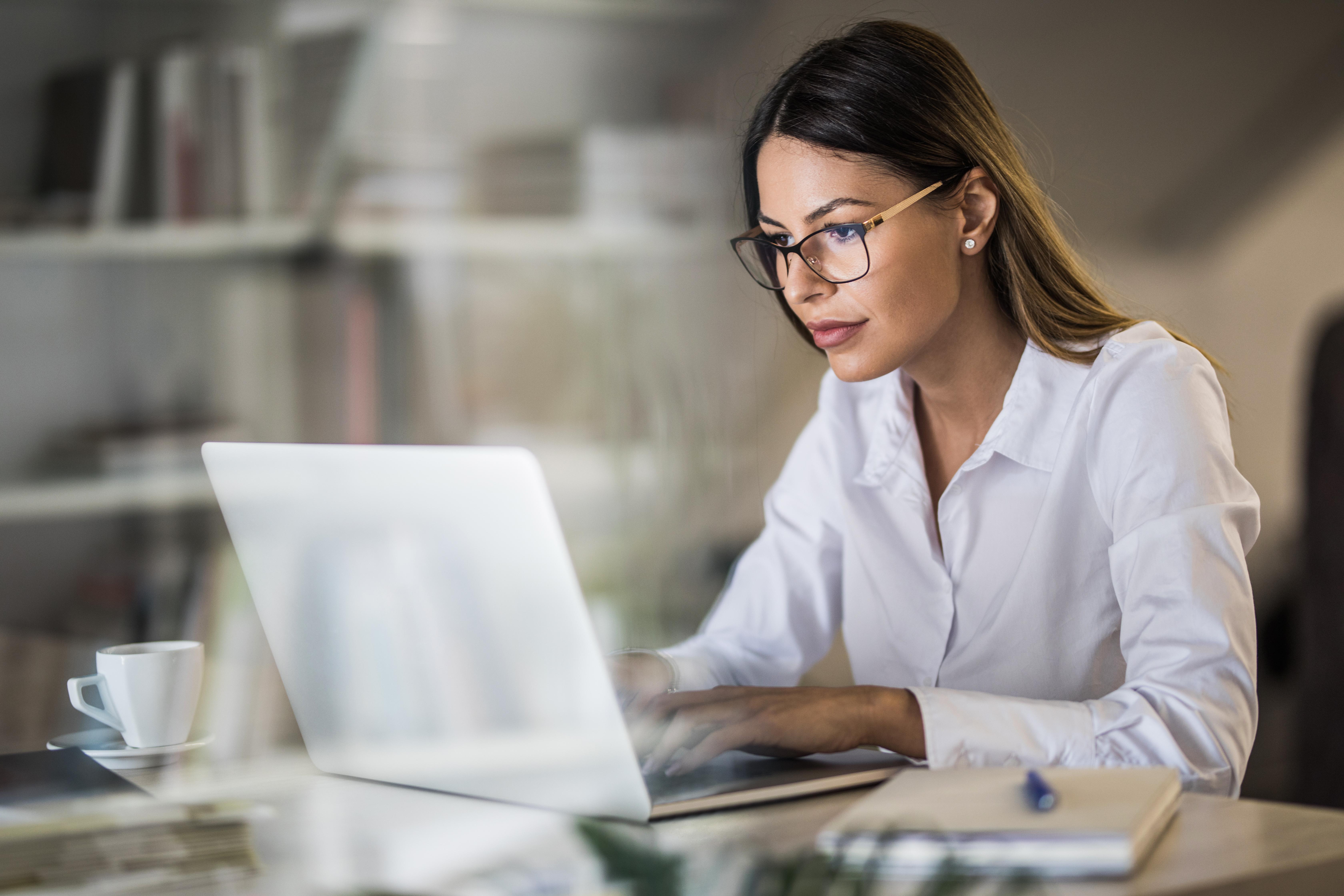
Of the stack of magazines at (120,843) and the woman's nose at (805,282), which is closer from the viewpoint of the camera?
the stack of magazines at (120,843)

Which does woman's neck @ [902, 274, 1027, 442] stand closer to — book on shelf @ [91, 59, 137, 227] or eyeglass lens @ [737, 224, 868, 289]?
eyeglass lens @ [737, 224, 868, 289]

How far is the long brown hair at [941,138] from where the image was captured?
3.81ft

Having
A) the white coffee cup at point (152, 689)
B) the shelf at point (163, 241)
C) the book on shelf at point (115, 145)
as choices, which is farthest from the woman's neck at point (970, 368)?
the book on shelf at point (115, 145)

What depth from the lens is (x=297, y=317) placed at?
79.1 inches

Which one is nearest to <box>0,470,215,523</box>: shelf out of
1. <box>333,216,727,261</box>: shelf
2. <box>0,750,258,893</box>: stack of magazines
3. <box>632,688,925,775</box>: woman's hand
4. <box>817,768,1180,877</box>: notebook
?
<box>333,216,727,261</box>: shelf

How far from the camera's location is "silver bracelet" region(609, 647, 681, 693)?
43.1 inches

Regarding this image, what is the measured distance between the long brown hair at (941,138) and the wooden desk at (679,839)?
62cm

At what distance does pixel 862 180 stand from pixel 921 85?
107 mm

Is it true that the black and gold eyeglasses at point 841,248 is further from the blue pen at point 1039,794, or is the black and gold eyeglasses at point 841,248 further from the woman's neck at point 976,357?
the blue pen at point 1039,794

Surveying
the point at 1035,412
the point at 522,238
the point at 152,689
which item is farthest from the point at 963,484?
the point at 522,238

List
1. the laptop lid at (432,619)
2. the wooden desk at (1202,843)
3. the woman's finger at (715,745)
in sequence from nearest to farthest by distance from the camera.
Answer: the wooden desk at (1202,843), the laptop lid at (432,619), the woman's finger at (715,745)

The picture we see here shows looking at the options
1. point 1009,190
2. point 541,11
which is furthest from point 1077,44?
point 1009,190

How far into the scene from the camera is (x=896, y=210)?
1.17 meters

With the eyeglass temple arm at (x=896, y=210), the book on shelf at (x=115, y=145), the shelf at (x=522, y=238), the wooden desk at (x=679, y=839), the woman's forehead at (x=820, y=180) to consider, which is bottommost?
the wooden desk at (x=679, y=839)
